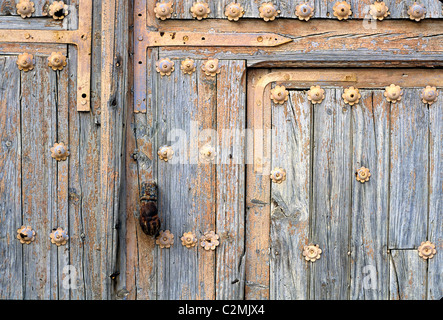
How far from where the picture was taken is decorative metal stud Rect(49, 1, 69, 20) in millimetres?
1618

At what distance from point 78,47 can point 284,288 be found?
4.37 feet

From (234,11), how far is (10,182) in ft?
3.82

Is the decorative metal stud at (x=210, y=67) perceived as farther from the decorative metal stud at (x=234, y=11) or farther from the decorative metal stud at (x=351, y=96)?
the decorative metal stud at (x=351, y=96)

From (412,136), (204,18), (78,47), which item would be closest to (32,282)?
(78,47)

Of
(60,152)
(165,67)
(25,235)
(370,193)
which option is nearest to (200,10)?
(165,67)

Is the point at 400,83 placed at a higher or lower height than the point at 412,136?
higher

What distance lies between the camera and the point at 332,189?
5.56 feet

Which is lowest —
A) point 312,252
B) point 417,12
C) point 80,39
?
point 312,252

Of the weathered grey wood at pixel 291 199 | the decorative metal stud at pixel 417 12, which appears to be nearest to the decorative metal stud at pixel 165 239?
the weathered grey wood at pixel 291 199

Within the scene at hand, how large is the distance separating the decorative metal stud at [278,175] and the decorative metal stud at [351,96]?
0.40 m

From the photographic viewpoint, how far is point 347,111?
1691 mm

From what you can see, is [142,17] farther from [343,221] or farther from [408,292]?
[408,292]

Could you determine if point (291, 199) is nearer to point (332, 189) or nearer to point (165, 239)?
point (332, 189)

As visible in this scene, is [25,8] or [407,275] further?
[407,275]
